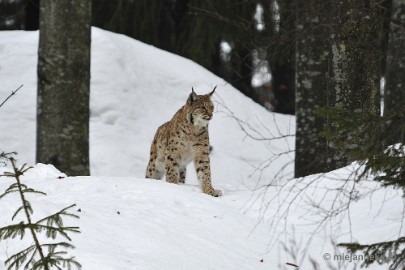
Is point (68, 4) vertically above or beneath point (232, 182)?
above

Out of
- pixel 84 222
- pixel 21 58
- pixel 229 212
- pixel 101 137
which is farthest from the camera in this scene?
pixel 21 58

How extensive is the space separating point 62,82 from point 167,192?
2.39 metres

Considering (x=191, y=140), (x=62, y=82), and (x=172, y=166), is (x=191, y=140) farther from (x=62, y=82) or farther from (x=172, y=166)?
(x=62, y=82)

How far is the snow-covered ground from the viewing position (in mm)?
5410

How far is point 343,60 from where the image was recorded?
7.94 m

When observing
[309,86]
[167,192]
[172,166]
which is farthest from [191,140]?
[309,86]

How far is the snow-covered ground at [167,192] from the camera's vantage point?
541 centimetres

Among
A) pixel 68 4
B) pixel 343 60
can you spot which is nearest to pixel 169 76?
pixel 68 4

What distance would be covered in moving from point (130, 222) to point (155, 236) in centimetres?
33

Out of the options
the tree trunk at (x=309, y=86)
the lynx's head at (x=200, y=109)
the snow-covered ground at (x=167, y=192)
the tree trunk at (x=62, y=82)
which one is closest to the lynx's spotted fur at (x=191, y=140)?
the lynx's head at (x=200, y=109)

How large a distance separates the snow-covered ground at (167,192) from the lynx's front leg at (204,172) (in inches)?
6.0

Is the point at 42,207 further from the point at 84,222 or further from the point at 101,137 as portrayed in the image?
the point at 101,137

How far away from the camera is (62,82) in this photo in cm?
869

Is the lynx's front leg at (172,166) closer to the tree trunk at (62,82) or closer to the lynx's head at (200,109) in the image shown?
the lynx's head at (200,109)
